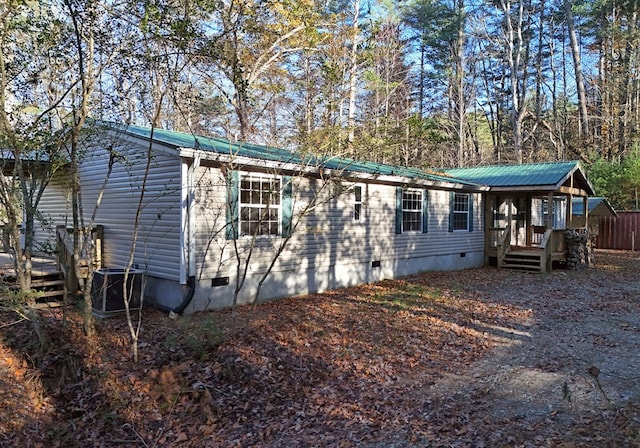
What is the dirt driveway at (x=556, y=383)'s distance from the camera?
12.1ft

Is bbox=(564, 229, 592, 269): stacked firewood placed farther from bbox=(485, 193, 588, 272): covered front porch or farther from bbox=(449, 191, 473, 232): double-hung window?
bbox=(449, 191, 473, 232): double-hung window

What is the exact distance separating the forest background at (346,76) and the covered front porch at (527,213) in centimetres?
280

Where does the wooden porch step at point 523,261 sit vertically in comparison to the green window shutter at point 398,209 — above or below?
below

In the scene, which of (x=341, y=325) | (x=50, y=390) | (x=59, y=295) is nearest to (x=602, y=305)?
(x=341, y=325)

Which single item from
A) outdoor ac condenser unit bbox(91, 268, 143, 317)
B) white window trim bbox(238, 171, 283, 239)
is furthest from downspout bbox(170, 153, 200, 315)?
white window trim bbox(238, 171, 283, 239)

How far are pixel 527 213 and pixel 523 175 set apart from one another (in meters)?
2.67

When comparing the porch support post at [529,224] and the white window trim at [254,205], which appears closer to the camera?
the white window trim at [254,205]

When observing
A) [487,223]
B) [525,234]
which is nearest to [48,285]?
[487,223]

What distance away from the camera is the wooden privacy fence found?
67.9 ft

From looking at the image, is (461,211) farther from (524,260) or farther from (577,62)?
(577,62)

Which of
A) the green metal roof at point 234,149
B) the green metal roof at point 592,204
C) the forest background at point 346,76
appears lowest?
the green metal roof at point 592,204

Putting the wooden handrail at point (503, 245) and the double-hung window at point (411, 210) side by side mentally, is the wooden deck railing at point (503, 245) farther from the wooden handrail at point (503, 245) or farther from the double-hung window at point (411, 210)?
the double-hung window at point (411, 210)

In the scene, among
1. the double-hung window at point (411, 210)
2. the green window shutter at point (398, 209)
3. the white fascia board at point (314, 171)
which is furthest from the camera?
the double-hung window at point (411, 210)

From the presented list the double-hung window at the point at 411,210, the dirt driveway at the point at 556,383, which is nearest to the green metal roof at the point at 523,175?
the double-hung window at the point at 411,210
